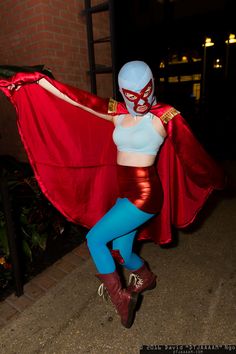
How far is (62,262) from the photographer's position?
9.81 feet

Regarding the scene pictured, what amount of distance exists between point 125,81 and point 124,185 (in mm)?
711

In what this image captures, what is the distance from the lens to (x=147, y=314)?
7.27 feet

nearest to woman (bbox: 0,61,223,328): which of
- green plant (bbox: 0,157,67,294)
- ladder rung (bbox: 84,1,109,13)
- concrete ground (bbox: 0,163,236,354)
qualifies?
concrete ground (bbox: 0,163,236,354)

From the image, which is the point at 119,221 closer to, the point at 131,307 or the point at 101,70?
the point at 131,307

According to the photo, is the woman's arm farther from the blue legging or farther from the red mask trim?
the blue legging

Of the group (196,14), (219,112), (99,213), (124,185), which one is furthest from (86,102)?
(196,14)

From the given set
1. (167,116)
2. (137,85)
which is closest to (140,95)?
(137,85)

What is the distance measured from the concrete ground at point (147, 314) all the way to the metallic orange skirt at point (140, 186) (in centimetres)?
93

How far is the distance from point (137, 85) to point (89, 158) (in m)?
0.76

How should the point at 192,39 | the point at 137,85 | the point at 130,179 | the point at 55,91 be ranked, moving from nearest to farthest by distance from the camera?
the point at 137,85, the point at 55,91, the point at 130,179, the point at 192,39

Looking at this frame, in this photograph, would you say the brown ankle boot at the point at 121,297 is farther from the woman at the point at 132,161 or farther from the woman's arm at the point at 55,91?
the woman's arm at the point at 55,91

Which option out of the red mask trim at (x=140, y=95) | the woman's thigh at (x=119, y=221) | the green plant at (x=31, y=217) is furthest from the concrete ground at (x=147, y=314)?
the red mask trim at (x=140, y=95)

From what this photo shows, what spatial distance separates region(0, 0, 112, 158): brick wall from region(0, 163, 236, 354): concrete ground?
102 inches

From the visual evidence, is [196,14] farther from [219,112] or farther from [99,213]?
[99,213]
